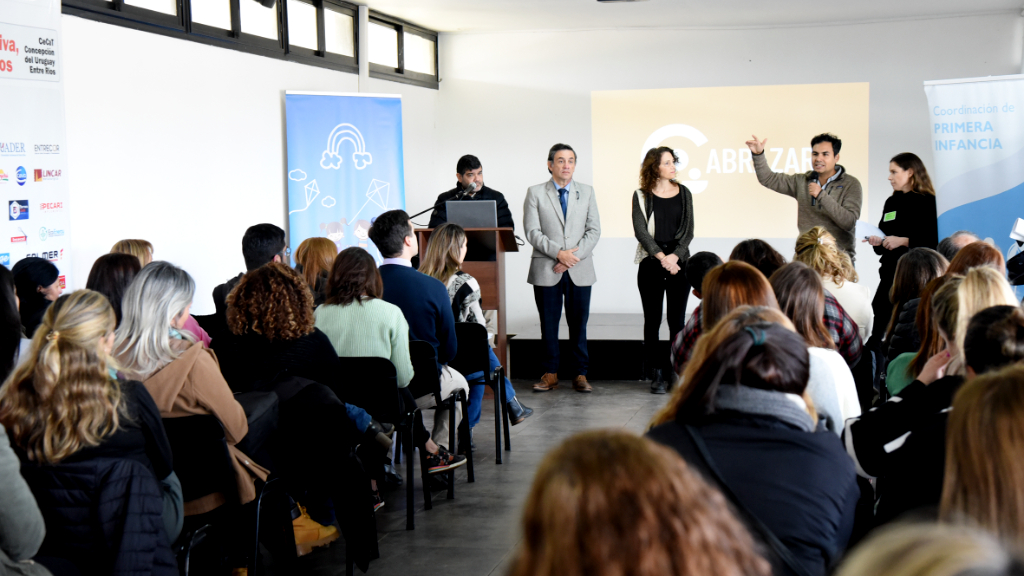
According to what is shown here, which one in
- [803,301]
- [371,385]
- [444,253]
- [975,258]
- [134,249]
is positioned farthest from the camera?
[444,253]

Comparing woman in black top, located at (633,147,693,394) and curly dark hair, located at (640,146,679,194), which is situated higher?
curly dark hair, located at (640,146,679,194)

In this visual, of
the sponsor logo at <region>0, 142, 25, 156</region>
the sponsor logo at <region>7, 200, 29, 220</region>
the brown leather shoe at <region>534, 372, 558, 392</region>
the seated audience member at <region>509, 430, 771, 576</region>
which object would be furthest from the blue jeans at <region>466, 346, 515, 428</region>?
the seated audience member at <region>509, 430, 771, 576</region>

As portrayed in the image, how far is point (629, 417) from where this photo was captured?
5.53 m

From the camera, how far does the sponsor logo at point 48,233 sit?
161 inches

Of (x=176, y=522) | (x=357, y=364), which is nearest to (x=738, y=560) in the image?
(x=176, y=522)

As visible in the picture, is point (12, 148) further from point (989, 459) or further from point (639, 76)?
point (639, 76)

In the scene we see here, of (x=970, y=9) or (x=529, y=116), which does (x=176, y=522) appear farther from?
(x=970, y=9)

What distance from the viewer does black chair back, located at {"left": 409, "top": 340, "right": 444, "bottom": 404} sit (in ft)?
12.6

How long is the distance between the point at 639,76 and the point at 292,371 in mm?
6780

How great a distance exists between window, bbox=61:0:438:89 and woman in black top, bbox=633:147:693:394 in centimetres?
283

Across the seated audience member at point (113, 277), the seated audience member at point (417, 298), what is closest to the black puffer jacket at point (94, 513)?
the seated audience member at point (113, 277)

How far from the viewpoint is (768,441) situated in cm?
150

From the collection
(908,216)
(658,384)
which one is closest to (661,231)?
(658,384)

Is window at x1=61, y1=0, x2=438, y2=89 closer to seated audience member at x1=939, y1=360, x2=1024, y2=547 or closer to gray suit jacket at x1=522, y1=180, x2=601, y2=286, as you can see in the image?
gray suit jacket at x1=522, y1=180, x2=601, y2=286
